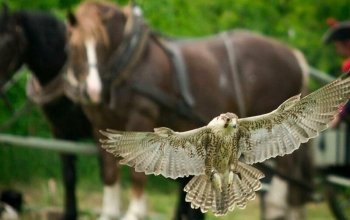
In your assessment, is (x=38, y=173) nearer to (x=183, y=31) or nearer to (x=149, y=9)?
(x=183, y=31)

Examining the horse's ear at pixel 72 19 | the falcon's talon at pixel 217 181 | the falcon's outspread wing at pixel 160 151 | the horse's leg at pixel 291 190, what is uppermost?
the horse's ear at pixel 72 19

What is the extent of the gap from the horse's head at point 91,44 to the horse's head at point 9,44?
62cm

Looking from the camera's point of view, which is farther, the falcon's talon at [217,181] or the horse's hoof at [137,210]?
the horse's hoof at [137,210]

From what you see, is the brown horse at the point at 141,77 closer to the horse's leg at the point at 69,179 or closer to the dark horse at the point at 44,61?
the dark horse at the point at 44,61

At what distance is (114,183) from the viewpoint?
7719mm

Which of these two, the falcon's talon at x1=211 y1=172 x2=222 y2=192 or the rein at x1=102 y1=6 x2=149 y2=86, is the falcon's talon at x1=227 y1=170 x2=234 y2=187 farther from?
the rein at x1=102 y1=6 x2=149 y2=86

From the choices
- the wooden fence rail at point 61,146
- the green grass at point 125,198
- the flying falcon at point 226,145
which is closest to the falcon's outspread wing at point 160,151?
the flying falcon at point 226,145

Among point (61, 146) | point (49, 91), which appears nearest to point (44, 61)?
point (49, 91)

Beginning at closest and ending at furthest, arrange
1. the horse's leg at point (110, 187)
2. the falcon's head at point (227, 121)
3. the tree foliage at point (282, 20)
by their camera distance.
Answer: the falcon's head at point (227, 121), the horse's leg at point (110, 187), the tree foliage at point (282, 20)

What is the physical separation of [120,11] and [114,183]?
3.99 feet

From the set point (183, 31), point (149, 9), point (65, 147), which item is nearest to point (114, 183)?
point (65, 147)

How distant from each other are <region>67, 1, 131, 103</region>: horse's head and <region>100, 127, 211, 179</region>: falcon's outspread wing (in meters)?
Answer: 3.62

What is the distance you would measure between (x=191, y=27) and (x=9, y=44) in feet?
10.1

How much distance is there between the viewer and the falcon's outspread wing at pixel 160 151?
326cm
